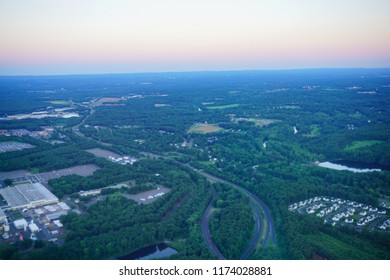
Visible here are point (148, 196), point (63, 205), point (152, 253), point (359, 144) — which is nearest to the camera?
point (152, 253)

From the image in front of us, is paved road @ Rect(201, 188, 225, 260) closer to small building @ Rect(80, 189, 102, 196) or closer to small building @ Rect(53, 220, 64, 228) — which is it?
small building @ Rect(53, 220, 64, 228)

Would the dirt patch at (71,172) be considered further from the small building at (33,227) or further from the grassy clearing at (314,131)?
the grassy clearing at (314,131)

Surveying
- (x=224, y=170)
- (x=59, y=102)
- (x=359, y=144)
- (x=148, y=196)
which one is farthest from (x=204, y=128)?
(x=59, y=102)

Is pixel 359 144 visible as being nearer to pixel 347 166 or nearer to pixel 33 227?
pixel 347 166

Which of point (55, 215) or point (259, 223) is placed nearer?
point (259, 223)

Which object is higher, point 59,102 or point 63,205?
point 59,102
